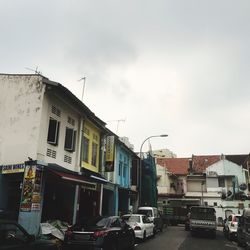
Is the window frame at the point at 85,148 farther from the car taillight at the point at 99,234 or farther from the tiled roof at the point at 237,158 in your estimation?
the tiled roof at the point at 237,158

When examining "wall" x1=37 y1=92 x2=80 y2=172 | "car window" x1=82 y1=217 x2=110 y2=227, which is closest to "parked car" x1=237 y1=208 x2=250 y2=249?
"car window" x1=82 y1=217 x2=110 y2=227

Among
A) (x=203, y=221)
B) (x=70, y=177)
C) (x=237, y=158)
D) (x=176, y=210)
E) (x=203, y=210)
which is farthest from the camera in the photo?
(x=237, y=158)

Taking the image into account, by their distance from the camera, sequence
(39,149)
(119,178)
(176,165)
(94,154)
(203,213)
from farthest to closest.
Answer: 1. (176,165)
2. (119,178)
3. (203,213)
4. (94,154)
5. (39,149)

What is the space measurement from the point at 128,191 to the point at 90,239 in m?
19.4

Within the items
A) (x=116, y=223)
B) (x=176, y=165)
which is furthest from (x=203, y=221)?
(x=176, y=165)

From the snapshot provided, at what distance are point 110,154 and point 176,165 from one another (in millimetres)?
38442

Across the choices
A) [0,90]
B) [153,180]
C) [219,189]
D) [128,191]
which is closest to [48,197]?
[0,90]

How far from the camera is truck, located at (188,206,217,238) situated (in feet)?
79.0

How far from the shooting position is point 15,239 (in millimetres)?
8969

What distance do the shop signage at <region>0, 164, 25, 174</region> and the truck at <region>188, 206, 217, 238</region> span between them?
14.0 meters

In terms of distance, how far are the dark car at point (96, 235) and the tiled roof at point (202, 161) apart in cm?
4436

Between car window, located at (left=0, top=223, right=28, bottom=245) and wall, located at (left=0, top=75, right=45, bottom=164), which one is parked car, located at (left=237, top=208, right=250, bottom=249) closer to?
wall, located at (left=0, top=75, right=45, bottom=164)

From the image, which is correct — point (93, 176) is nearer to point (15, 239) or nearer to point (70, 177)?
point (70, 177)

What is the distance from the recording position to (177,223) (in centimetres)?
4256
